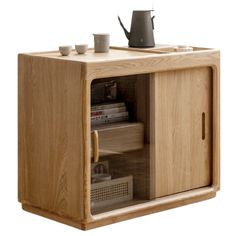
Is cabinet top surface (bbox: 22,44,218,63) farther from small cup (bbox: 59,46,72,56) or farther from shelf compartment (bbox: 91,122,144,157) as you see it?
shelf compartment (bbox: 91,122,144,157)

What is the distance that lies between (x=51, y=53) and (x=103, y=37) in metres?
0.33

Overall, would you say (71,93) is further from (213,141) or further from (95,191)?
(213,141)

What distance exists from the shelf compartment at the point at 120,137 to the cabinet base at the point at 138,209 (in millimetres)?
337

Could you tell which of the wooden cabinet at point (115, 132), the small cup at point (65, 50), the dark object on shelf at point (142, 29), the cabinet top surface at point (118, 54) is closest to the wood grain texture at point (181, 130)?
the wooden cabinet at point (115, 132)

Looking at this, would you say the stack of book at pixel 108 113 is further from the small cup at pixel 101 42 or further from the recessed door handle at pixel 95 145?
the small cup at pixel 101 42

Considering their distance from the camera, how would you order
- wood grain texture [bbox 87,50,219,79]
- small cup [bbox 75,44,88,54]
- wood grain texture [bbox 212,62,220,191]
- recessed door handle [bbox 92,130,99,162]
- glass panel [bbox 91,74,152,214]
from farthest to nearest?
wood grain texture [bbox 212,62,220,191], small cup [bbox 75,44,88,54], glass panel [bbox 91,74,152,214], recessed door handle [bbox 92,130,99,162], wood grain texture [bbox 87,50,219,79]

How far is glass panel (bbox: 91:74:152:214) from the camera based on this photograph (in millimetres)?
5188

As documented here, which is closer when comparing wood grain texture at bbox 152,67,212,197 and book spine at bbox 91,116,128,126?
book spine at bbox 91,116,128,126

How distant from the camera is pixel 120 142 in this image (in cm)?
531

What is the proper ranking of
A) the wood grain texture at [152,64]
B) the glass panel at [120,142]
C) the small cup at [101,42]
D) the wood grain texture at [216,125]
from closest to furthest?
the wood grain texture at [152,64] → the glass panel at [120,142] → the small cup at [101,42] → the wood grain texture at [216,125]

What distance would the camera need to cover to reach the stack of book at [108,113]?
17.1ft

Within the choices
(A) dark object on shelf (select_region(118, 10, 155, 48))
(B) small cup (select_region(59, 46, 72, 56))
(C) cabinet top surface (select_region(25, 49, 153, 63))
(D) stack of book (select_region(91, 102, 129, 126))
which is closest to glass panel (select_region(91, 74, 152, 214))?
(D) stack of book (select_region(91, 102, 129, 126))

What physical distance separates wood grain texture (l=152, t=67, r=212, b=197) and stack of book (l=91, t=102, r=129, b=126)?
0.19m

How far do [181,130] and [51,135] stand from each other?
2.77ft
